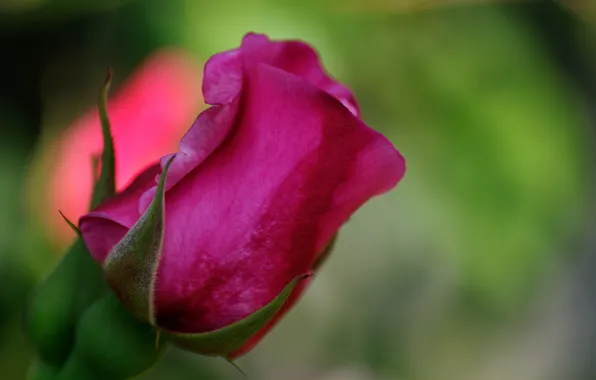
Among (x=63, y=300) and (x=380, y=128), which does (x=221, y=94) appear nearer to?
(x=63, y=300)

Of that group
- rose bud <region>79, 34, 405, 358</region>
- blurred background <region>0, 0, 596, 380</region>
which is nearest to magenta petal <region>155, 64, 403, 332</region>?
rose bud <region>79, 34, 405, 358</region>

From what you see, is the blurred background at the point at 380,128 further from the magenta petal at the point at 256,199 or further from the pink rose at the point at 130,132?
the magenta petal at the point at 256,199

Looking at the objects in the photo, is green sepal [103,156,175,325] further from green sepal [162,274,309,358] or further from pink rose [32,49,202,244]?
pink rose [32,49,202,244]

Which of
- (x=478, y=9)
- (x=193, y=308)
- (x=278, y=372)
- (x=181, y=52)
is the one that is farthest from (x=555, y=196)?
(x=193, y=308)

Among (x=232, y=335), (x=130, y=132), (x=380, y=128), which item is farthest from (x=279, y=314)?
(x=380, y=128)

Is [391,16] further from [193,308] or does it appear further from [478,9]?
[193,308]
